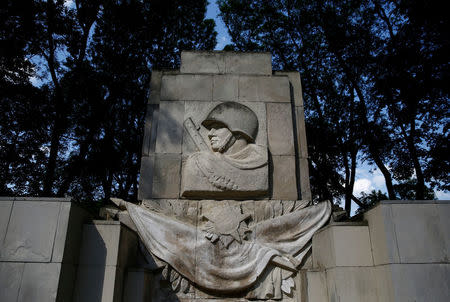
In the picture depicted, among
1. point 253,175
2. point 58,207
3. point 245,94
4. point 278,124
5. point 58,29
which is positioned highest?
point 58,29

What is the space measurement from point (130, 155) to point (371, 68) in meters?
11.5

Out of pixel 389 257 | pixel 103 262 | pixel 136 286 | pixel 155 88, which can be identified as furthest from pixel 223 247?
pixel 155 88

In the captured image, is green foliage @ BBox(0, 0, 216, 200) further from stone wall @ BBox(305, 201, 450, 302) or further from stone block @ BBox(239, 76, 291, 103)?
stone wall @ BBox(305, 201, 450, 302)

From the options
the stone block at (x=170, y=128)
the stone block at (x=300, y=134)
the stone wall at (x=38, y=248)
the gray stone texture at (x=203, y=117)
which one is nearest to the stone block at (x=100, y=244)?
the stone wall at (x=38, y=248)

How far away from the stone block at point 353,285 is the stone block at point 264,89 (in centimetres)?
375

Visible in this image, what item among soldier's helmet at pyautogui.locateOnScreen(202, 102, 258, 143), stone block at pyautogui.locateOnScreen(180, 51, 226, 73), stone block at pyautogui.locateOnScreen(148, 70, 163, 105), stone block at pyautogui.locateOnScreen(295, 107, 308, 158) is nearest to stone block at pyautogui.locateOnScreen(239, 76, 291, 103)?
stone block at pyautogui.locateOnScreen(295, 107, 308, 158)

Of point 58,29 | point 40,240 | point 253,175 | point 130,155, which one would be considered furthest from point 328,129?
point 40,240

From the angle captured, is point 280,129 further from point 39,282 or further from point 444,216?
point 39,282

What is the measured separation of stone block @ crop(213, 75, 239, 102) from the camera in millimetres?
7387

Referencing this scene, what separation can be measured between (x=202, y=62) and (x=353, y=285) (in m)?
5.44

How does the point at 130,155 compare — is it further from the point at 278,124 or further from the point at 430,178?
the point at 430,178

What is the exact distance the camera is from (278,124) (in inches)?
284

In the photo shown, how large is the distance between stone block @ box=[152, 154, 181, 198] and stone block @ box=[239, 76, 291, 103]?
1988 mm

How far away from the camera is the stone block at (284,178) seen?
259 inches
